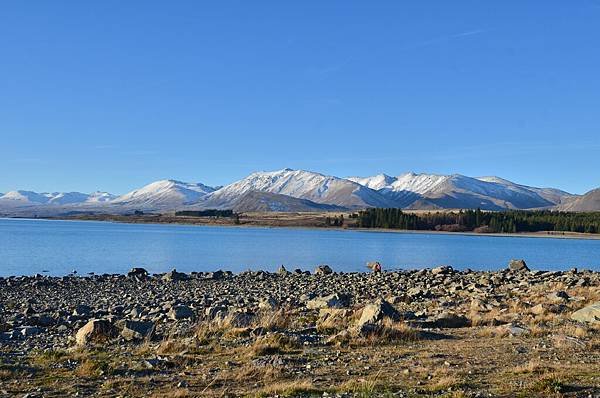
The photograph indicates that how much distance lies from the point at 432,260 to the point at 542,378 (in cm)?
6086

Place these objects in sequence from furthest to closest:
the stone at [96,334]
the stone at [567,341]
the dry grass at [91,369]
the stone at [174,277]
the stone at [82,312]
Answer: the stone at [174,277] → the stone at [82,312] → the stone at [96,334] → the stone at [567,341] → the dry grass at [91,369]

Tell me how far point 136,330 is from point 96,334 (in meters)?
0.93

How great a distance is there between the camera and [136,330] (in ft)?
50.9

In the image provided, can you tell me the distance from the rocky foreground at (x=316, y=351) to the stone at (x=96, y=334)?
1.3 inches

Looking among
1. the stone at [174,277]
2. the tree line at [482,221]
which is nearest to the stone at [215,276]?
the stone at [174,277]

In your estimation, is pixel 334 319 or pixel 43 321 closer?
pixel 334 319

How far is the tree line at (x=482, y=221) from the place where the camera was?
15946cm

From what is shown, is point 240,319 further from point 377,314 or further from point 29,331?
point 29,331

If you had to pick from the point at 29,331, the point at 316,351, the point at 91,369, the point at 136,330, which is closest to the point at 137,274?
the point at 29,331

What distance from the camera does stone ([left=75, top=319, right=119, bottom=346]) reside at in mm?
14930

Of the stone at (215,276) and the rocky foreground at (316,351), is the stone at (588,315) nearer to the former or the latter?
the rocky foreground at (316,351)

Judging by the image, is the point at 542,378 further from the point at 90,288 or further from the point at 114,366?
the point at 90,288

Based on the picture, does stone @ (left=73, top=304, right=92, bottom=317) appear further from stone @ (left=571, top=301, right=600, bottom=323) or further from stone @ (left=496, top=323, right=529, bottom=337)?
stone @ (left=571, top=301, right=600, bottom=323)

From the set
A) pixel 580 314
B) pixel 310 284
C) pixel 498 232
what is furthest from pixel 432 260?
pixel 498 232
